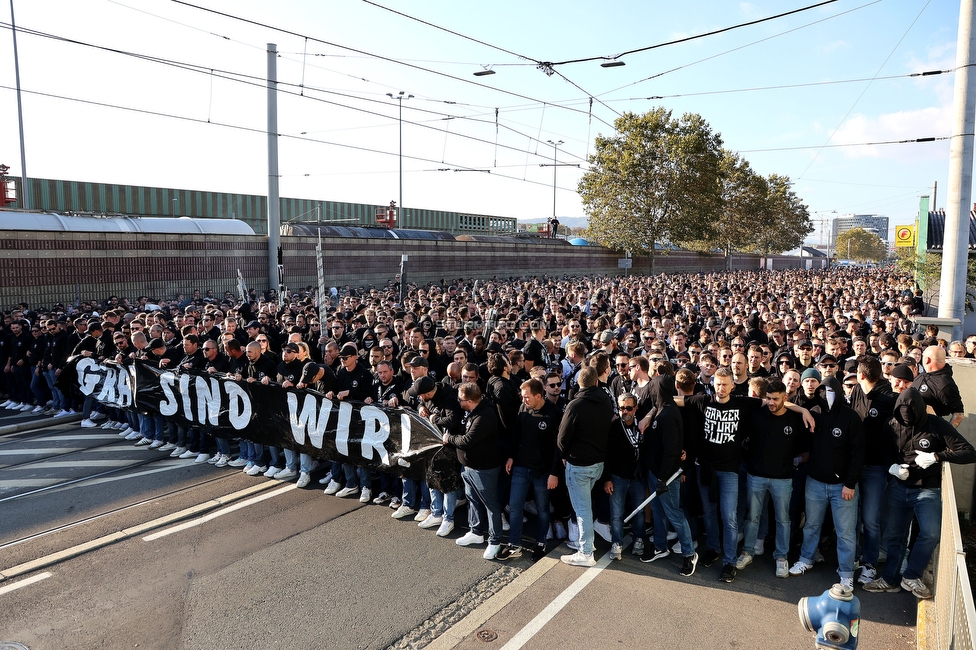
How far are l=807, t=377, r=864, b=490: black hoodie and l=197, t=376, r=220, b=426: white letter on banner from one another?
690cm

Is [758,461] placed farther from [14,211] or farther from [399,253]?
[399,253]

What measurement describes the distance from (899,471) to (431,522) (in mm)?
4076

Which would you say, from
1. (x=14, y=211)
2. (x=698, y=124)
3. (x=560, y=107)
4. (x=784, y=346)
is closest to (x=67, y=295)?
(x=14, y=211)

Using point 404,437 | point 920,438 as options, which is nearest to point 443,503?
point 404,437

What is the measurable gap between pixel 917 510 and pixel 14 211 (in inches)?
925

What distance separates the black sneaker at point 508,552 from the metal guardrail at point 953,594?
313cm

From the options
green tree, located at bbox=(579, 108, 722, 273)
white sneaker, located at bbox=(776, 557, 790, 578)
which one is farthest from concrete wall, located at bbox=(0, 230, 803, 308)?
white sneaker, located at bbox=(776, 557, 790, 578)

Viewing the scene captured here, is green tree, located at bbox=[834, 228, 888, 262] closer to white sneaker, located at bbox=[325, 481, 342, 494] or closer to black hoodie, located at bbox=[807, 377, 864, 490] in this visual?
black hoodie, located at bbox=[807, 377, 864, 490]

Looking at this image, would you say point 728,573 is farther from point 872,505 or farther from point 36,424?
point 36,424

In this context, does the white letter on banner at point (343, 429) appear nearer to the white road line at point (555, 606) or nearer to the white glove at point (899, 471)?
the white road line at point (555, 606)

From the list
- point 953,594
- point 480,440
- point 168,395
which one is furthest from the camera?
point 168,395

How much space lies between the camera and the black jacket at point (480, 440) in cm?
560

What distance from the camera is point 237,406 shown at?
8148 millimetres

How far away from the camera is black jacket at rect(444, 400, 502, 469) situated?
5.60 m
